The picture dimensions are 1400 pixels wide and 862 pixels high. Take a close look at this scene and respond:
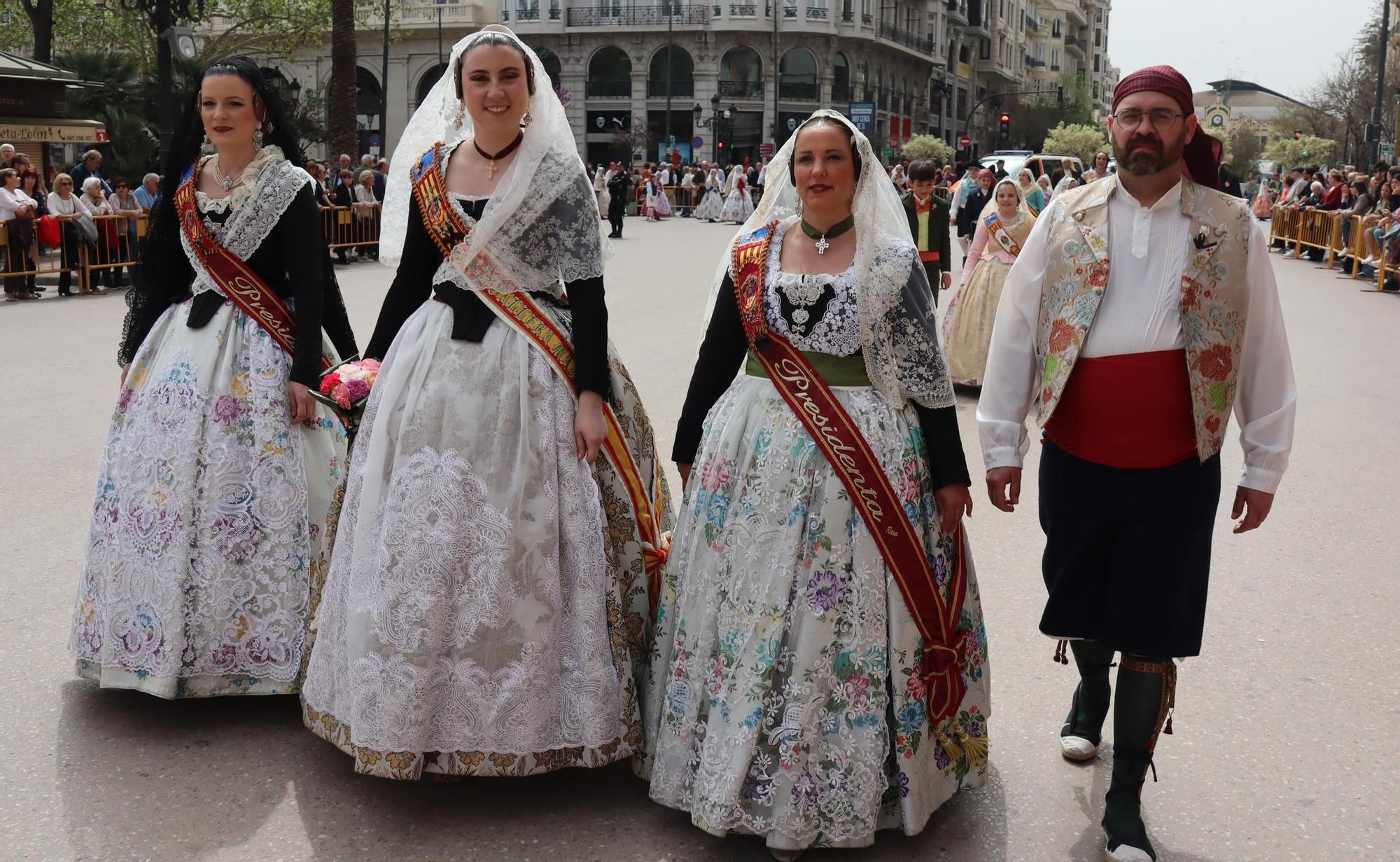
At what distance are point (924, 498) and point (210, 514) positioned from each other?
216cm

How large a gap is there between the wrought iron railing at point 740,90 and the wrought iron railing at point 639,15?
3.07m

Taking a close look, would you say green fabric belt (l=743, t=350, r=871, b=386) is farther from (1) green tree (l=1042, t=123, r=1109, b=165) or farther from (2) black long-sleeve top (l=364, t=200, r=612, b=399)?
(1) green tree (l=1042, t=123, r=1109, b=165)

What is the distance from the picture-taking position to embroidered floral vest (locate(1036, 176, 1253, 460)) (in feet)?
10.5

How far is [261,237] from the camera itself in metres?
4.25

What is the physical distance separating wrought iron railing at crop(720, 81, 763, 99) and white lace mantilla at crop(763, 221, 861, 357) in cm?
6056

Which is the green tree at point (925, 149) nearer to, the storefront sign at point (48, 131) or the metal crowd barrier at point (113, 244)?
the storefront sign at point (48, 131)

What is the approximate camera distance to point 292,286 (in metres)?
4.32

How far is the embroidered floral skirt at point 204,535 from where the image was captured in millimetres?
4004

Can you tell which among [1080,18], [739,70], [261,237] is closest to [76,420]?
[261,237]

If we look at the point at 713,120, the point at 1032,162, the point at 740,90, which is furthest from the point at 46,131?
the point at 740,90

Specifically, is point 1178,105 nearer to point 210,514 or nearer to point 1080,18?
point 210,514

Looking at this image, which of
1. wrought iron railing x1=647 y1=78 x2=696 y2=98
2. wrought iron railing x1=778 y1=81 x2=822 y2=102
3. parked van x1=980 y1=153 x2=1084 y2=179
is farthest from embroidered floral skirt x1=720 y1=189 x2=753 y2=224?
wrought iron railing x1=778 y1=81 x2=822 y2=102

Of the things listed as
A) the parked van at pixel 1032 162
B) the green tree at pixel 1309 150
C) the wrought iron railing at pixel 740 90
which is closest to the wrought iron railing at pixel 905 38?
the wrought iron railing at pixel 740 90

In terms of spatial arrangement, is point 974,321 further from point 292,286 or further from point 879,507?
point 879,507
